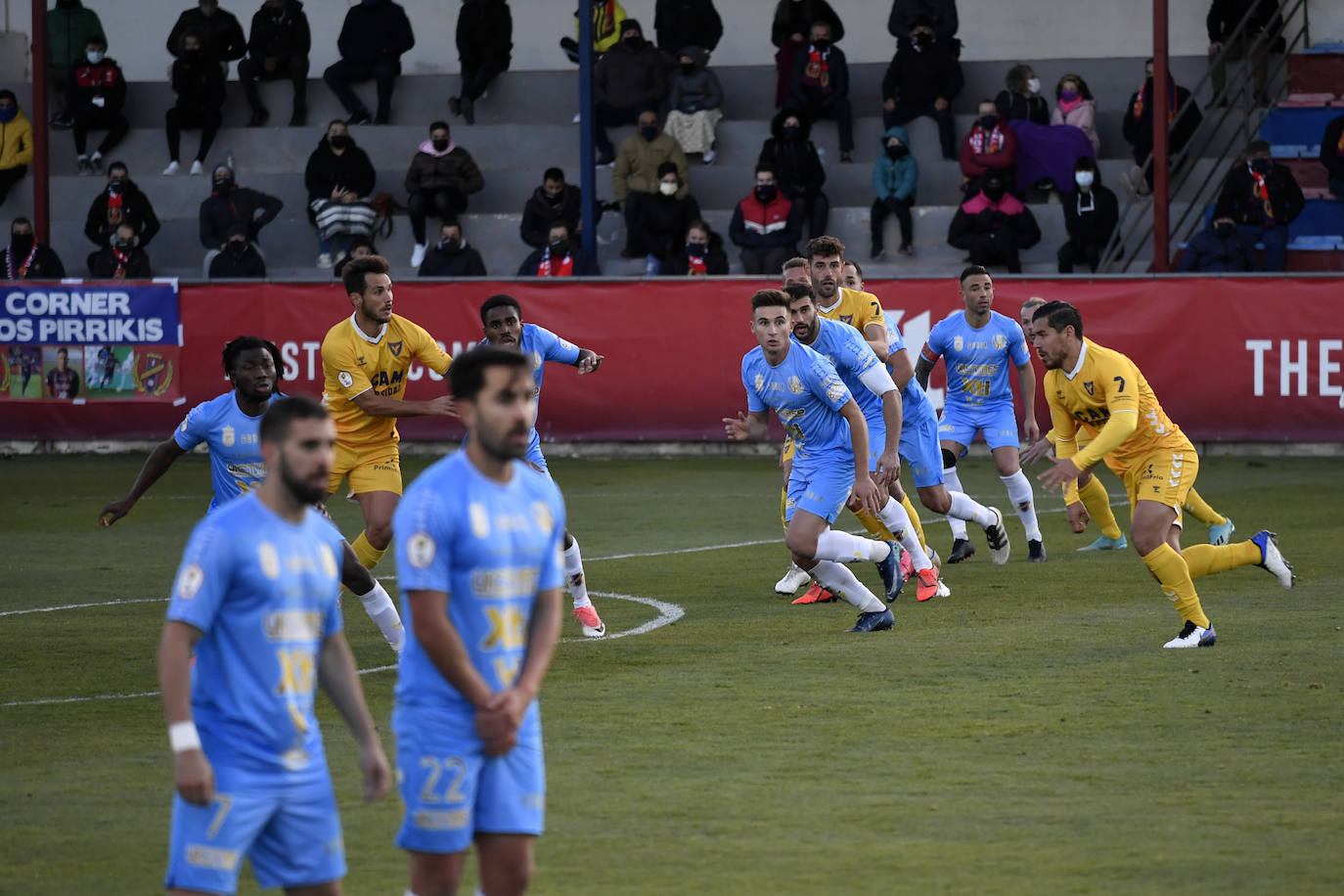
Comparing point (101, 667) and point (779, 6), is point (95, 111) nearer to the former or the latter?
point (779, 6)

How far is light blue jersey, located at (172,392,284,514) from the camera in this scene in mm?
9492

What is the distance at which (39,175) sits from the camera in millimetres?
25906

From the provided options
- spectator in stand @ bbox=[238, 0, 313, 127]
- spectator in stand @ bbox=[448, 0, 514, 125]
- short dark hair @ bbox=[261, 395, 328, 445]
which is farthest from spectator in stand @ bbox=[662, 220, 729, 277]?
short dark hair @ bbox=[261, 395, 328, 445]

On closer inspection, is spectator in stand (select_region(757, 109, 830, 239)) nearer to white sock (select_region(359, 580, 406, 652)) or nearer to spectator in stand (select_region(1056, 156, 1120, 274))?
spectator in stand (select_region(1056, 156, 1120, 274))

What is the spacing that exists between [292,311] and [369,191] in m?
4.31

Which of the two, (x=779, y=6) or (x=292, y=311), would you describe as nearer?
(x=292, y=311)

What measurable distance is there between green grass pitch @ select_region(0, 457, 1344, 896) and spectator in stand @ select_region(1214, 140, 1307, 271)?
31.0 feet

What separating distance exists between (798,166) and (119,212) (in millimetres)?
9352

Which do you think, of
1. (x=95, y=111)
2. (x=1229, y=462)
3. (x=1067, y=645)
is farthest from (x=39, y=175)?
(x=1067, y=645)

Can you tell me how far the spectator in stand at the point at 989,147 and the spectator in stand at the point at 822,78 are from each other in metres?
2.40

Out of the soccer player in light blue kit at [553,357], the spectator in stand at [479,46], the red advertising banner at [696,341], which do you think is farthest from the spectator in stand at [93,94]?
the soccer player in light blue kit at [553,357]

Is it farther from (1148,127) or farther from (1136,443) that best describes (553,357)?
(1148,127)

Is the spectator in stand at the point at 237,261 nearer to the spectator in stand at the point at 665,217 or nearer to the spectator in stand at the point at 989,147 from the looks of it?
the spectator in stand at the point at 665,217

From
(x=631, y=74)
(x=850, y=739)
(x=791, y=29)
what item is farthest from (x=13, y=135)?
Result: (x=850, y=739)
